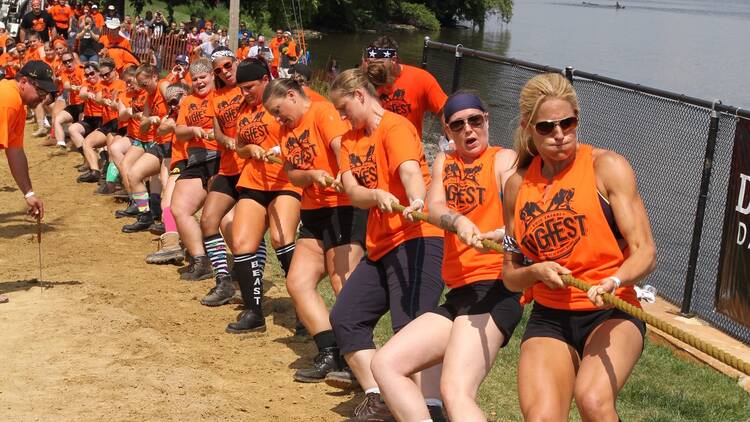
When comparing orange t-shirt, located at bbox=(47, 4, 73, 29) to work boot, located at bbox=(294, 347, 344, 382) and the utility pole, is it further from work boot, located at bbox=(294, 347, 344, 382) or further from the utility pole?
work boot, located at bbox=(294, 347, 344, 382)

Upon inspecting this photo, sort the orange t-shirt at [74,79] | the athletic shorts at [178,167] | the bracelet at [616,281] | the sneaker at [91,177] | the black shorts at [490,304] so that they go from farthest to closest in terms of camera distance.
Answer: the orange t-shirt at [74,79] → the sneaker at [91,177] → the athletic shorts at [178,167] → the black shorts at [490,304] → the bracelet at [616,281]

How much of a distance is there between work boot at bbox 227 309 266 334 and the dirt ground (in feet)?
0.21

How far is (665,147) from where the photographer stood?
991 cm

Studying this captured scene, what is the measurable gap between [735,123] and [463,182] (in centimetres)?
389

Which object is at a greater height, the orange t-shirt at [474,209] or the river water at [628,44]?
the orange t-shirt at [474,209]

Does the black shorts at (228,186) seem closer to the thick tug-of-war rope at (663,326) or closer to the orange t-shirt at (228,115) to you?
the orange t-shirt at (228,115)

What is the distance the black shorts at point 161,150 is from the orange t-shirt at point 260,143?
3.34m

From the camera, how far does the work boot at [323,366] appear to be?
7234 mm

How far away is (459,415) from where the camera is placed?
481 cm

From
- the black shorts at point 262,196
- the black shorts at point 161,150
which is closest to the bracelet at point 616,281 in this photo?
the black shorts at point 262,196

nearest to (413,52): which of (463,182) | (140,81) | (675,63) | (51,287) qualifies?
(675,63)

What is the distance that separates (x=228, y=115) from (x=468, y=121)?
4.32 meters

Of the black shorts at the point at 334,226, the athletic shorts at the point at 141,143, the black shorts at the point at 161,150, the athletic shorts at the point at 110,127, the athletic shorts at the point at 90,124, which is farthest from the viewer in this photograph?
the athletic shorts at the point at 90,124

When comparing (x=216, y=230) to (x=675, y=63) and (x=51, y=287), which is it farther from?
(x=675, y=63)
